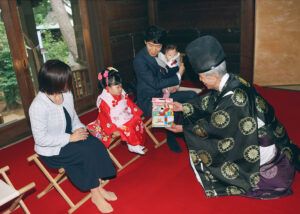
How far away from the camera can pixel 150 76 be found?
3.67 m

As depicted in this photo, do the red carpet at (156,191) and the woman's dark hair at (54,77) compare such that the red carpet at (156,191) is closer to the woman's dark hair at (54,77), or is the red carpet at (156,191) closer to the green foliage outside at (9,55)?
the green foliage outside at (9,55)

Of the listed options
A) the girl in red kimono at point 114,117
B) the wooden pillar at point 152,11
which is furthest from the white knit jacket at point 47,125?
the wooden pillar at point 152,11

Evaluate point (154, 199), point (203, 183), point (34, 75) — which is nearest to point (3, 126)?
point (34, 75)

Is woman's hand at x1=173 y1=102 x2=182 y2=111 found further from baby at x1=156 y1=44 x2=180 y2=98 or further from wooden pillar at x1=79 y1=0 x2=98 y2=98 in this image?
wooden pillar at x1=79 y1=0 x2=98 y2=98

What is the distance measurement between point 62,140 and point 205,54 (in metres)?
1.47

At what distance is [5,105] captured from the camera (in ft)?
15.3

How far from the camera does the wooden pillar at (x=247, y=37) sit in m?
5.64

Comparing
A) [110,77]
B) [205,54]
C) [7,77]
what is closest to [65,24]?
[7,77]

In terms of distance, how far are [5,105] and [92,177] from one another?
8.83 feet

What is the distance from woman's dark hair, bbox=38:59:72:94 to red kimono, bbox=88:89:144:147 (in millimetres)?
786

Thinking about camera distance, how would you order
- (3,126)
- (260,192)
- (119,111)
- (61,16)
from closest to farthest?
(260,192) < (119,111) < (3,126) < (61,16)

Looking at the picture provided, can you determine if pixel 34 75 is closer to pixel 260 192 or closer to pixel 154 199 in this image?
pixel 154 199

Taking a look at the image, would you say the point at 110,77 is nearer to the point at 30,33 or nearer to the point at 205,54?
the point at 205,54

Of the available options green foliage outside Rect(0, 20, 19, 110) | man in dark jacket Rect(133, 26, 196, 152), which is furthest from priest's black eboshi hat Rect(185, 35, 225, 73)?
green foliage outside Rect(0, 20, 19, 110)
